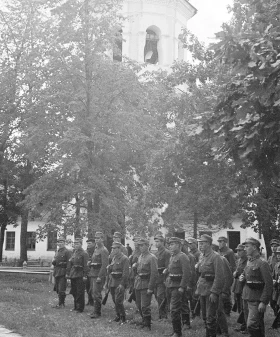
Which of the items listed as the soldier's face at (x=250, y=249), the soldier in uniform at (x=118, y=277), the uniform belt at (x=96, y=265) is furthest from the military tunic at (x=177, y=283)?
the uniform belt at (x=96, y=265)

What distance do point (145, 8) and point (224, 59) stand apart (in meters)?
30.6

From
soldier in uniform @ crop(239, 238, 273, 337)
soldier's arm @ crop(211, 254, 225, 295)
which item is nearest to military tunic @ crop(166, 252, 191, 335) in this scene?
soldier's arm @ crop(211, 254, 225, 295)

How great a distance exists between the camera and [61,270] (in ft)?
55.3

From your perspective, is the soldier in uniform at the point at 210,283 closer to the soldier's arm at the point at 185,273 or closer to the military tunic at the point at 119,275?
the soldier's arm at the point at 185,273

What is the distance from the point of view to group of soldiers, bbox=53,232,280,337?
10.3 m

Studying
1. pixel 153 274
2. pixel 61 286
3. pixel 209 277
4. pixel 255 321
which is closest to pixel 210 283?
pixel 209 277

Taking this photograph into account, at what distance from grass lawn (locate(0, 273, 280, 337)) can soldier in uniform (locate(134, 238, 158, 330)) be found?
1.14ft

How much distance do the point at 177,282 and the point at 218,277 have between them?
4.59ft

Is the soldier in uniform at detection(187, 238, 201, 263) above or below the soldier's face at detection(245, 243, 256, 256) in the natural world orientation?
above

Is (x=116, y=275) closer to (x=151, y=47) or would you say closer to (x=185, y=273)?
(x=185, y=273)

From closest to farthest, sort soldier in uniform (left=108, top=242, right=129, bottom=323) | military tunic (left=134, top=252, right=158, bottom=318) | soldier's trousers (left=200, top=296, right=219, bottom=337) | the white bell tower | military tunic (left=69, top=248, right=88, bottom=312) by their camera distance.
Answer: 1. soldier's trousers (left=200, top=296, right=219, bottom=337)
2. military tunic (left=134, top=252, right=158, bottom=318)
3. soldier in uniform (left=108, top=242, right=129, bottom=323)
4. military tunic (left=69, top=248, right=88, bottom=312)
5. the white bell tower

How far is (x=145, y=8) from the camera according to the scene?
38562 millimetres

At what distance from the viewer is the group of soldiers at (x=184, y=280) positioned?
10258 mm

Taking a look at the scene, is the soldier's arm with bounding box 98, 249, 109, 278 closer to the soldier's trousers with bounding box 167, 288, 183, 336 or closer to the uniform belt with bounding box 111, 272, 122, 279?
the uniform belt with bounding box 111, 272, 122, 279
